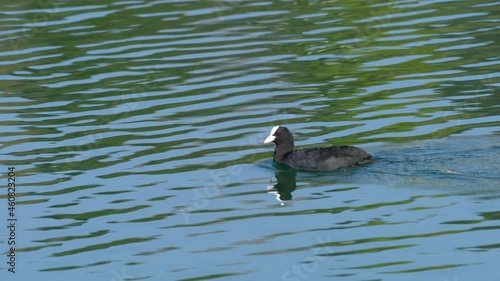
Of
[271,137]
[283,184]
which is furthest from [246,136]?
[283,184]

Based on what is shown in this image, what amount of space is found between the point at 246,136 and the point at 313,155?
2581 millimetres

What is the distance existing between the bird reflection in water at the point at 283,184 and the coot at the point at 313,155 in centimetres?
17

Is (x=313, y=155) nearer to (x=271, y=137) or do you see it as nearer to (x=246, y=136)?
(x=271, y=137)

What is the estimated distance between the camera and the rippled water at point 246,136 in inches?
685

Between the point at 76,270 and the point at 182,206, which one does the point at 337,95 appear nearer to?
the point at 182,206

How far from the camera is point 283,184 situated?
2127 cm

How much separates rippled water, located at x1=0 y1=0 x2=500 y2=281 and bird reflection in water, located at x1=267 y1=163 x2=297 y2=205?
6 cm

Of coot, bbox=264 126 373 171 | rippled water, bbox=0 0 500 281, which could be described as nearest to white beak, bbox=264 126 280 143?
coot, bbox=264 126 373 171

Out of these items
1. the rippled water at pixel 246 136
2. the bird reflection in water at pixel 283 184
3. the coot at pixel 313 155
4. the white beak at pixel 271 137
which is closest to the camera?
the rippled water at pixel 246 136

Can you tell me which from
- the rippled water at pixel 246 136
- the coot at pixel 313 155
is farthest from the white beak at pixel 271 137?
the rippled water at pixel 246 136

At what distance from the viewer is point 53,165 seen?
22.5 meters

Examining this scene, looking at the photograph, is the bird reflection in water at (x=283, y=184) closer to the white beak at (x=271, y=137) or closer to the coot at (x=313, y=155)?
the coot at (x=313, y=155)

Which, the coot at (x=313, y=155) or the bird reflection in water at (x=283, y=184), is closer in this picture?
the bird reflection in water at (x=283, y=184)

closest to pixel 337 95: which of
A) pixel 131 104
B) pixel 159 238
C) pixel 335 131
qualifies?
pixel 335 131
